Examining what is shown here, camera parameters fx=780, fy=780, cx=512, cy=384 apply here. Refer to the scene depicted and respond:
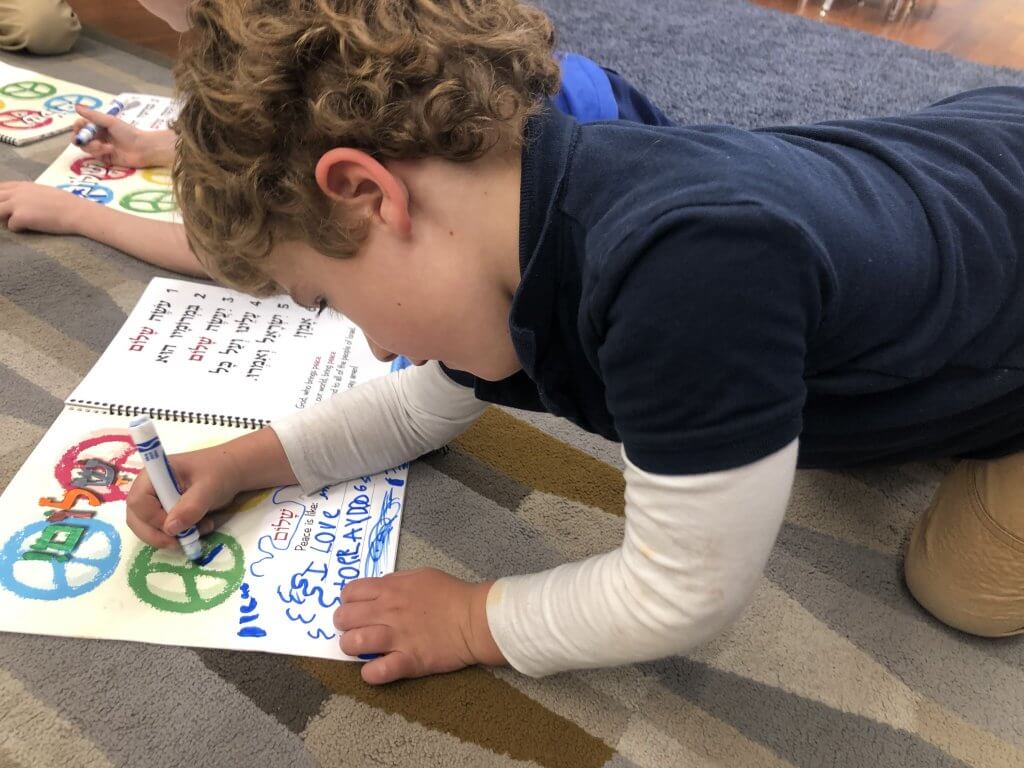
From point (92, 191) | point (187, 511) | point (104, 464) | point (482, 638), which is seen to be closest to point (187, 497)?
point (187, 511)

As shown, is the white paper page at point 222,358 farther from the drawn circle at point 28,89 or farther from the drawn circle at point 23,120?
the drawn circle at point 28,89

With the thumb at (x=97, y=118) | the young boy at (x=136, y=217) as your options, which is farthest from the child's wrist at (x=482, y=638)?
the thumb at (x=97, y=118)

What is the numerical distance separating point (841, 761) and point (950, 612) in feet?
0.56

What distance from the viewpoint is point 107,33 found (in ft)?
4.67

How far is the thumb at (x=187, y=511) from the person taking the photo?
566 millimetres

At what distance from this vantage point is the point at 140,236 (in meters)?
0.88

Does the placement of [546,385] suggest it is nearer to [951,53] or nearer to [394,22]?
[394,22]

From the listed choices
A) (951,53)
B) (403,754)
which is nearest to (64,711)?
(403,754)

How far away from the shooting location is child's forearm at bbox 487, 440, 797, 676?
41cm

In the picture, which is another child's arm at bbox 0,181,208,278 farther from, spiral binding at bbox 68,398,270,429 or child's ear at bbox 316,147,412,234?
child's ear at bbox 316,147,412,234

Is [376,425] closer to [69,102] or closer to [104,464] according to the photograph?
[104,464]

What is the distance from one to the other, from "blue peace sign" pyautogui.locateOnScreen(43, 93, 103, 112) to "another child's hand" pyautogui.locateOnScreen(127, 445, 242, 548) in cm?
78

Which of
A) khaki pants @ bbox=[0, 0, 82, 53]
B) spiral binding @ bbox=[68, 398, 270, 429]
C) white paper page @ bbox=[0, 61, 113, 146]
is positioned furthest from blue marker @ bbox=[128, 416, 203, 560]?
khaki pants @ bbox=[0, 0, 82, 53]

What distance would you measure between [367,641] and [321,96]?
35 cm
